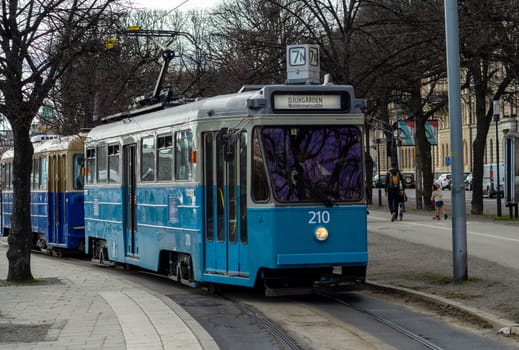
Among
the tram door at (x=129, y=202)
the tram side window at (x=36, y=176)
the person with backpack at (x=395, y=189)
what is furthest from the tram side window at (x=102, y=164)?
the person with backpack at (x=395, y=189)

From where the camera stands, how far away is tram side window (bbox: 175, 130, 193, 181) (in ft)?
53.0

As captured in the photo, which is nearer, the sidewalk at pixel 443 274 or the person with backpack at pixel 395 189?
the sidewalk at pixel 443 274

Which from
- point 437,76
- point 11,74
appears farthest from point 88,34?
point 437,76

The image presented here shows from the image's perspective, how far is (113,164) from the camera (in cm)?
2092

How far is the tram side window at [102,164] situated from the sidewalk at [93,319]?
425 centimetres

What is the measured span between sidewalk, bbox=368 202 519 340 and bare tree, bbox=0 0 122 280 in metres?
6.40

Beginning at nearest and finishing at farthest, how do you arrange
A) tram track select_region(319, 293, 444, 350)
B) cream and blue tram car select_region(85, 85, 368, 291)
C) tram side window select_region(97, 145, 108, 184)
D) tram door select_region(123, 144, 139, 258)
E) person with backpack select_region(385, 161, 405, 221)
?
tram track select_region(319, 293, 444, 350) → cream and blue tram car select_region(85, 85, 368, 291) → tram door select_region(123, 144, 139, 258) → tram side window select_region(97, 145, 108, 184) → person with backpack select_region(385, 161, 405, 221)

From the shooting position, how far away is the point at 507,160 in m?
27.0

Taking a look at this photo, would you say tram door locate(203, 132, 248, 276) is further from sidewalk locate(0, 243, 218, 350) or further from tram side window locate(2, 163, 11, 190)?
tram side window locate(2, 163, 11, 190)

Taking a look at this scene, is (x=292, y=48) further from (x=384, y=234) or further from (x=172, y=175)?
(x=384, y=234)

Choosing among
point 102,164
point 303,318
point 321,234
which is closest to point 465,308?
point 303,318

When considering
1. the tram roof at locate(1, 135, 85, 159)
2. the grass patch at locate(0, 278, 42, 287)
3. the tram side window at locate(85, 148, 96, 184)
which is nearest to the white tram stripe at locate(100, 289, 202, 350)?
the grass patch at locate(0, 278, 42, 287)

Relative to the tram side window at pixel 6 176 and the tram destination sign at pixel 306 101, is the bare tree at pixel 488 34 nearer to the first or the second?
the tram destination sign at pixel 306 101

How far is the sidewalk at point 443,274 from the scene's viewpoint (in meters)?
13.2
